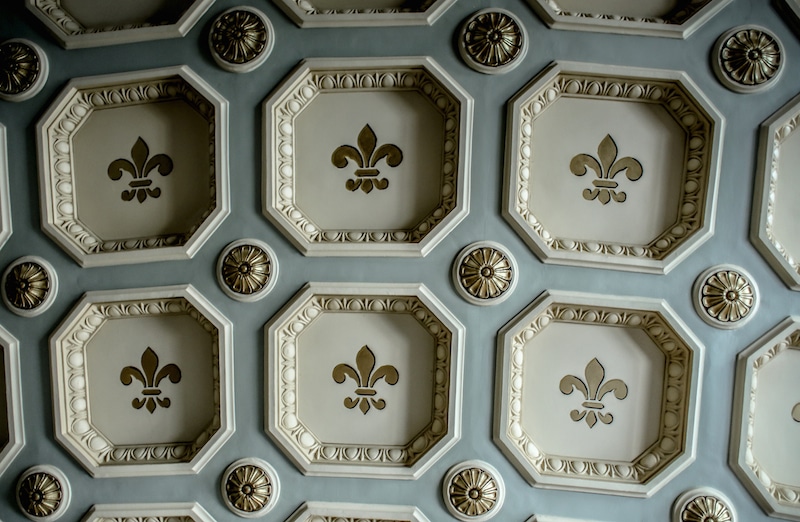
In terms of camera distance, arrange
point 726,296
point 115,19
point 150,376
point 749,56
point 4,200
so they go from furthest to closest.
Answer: point 150,376 < point 4,200 < point 115,19 < point 726,296 < point 749,56

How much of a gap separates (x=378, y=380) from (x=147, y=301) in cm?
168

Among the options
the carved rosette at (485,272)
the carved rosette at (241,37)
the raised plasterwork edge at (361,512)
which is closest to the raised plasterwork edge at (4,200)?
the carved rosette at (241,37)

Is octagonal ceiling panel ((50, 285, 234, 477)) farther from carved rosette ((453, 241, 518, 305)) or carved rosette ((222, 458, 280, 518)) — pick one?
carved rosette ((453, 241, 518, 305))

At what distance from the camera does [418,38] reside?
4.33 m

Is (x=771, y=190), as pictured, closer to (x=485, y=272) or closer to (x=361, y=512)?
(x=485, y=272)

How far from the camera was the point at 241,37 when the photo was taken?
4340 millimetres

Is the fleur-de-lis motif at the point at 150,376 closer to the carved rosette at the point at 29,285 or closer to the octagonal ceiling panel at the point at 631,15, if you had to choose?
the carved rosette at the point at 29,285

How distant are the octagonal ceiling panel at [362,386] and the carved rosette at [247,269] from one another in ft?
0.80

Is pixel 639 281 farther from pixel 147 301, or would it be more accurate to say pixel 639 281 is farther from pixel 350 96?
pixel 147 301

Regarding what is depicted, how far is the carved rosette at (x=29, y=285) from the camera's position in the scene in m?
4.67

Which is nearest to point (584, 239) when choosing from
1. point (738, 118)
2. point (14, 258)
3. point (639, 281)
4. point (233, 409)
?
point (639, 281)

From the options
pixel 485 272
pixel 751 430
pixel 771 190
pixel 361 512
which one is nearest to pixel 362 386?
pixel 361 512

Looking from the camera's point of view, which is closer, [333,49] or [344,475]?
[333,49]

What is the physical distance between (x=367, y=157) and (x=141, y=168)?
156 centimetres
